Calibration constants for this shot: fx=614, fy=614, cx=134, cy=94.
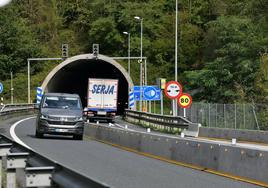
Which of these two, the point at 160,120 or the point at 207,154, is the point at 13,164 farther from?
the point at 160,120

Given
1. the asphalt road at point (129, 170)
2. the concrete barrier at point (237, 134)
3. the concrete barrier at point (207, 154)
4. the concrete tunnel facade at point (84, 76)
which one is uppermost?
the concrete tunnel facade at point (84, 76)

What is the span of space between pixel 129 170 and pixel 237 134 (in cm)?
1714

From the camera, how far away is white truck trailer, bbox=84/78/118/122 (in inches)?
1750

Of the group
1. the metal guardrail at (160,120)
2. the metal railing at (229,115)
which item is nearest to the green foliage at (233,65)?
the metal railing at (229,115)

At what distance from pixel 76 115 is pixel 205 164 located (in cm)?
1020

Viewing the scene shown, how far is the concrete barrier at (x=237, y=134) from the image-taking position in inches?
1136

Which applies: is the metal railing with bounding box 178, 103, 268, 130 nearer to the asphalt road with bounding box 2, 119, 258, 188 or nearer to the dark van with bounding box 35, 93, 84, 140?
the dark van with bounding box 35, 93, 84, 140

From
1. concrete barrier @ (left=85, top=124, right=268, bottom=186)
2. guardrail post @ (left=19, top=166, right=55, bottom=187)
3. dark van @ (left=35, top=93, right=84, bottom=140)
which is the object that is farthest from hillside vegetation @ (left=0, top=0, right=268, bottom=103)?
guardrail post @ (left=19, top=166, right=55, bottom=187)

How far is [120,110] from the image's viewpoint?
75.4 meters

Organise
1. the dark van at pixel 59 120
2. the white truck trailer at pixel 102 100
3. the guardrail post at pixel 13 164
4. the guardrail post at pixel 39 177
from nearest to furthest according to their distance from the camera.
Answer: the guardrail post at pixel 39 177, the guardrail post at pixel 13 164, the dark van at pixel 59 120, the white truck trailer at pixel 102 100

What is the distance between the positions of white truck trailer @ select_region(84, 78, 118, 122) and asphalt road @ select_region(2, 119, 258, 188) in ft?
79.3

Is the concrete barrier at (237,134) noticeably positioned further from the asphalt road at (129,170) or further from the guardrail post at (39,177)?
the guardrail post at (39,177)

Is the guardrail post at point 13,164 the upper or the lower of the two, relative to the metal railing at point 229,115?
upper

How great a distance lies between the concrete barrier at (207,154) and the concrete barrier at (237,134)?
9.37 meters
